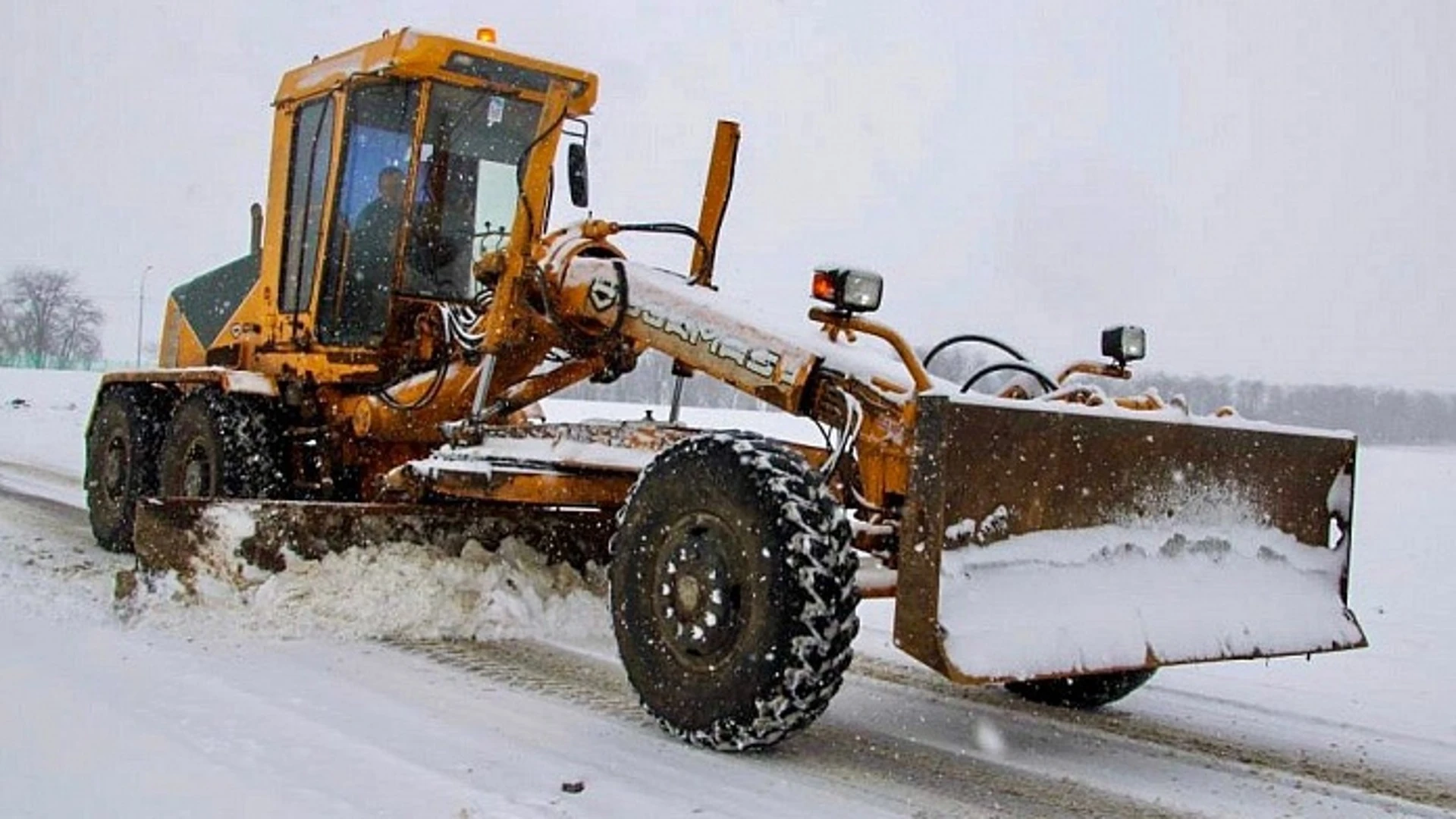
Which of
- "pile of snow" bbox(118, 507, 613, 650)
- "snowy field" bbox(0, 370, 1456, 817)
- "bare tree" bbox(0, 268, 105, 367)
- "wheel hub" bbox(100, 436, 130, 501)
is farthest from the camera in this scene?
"bare tree" bbox(0, 268, 105, 367)

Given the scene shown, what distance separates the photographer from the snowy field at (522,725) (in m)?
3.68

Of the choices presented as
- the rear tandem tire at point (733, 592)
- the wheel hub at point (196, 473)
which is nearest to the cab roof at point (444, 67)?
the wheel hub at point (196, 473)

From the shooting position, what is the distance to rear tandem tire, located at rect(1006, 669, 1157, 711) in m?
5.42

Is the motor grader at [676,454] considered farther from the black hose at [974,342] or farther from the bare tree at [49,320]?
the bare tree at [49,320]

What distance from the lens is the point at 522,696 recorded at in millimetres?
5062

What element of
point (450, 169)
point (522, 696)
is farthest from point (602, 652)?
point (450, 169)

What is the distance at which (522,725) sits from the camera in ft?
15.1

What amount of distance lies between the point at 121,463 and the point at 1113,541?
22.8 ft

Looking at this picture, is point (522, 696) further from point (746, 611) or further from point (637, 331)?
point (637, 331)

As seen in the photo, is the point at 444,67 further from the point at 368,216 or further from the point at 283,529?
the point at 283,529

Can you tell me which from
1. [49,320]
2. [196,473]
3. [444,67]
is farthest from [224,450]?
[49,320]

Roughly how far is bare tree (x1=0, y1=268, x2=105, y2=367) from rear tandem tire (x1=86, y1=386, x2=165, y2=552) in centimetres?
8601

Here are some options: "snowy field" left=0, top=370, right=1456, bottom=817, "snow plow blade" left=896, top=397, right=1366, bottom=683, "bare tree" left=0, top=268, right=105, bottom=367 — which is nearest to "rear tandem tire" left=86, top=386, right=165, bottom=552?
"snowy field" left=0, top=370, right=1456, bottom=817

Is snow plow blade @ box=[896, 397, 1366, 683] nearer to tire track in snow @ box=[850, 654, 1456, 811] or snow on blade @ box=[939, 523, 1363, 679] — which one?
snow on blade @ box=[939, 523, 1363, 679]
